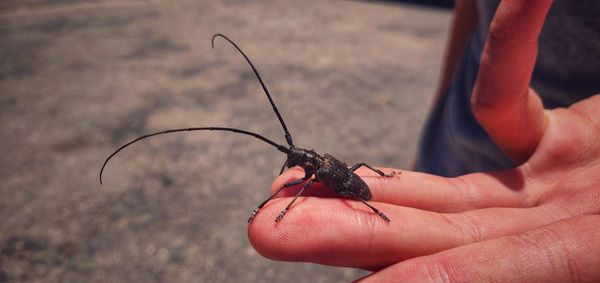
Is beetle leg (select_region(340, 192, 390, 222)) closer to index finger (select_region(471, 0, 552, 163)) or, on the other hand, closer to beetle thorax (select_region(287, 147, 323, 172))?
beetle thorax (select_region(287, 147, 323, 172))

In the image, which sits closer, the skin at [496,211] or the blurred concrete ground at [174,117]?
the skin at [496,211]

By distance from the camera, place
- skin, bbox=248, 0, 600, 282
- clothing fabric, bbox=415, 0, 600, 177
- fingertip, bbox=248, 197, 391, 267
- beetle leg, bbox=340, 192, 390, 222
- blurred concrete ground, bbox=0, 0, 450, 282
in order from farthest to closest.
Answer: blurred concrete ground, bbox=0, 0, 450, 282
clothing fabric, bbox=415, 0, 600, 177
beetle leg, bbox=340, 192, 390, 222
fingertip, bbox=248, 197, 391, 267
skin, bbox=248, 0, 600, 282

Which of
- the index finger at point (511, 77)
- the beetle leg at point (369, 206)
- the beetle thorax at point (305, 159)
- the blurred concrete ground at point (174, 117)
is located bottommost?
the blurred concrete ground at point (174, 117)

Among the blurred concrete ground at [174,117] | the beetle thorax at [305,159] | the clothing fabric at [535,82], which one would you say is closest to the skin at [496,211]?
the beetle thorax at [305,159]

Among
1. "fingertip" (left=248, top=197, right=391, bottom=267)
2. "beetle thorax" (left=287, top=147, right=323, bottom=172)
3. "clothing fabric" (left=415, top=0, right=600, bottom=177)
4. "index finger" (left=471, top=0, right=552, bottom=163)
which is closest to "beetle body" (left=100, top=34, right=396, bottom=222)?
"beetle thorax" (left=287, top=147, right=323, bottom=172)

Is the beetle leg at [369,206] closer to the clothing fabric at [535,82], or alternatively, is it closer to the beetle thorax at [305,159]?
the beetle thorax at [305,159]

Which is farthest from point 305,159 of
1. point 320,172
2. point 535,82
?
point 535,82

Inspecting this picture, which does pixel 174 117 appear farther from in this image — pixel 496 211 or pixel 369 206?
pixel 496 211
